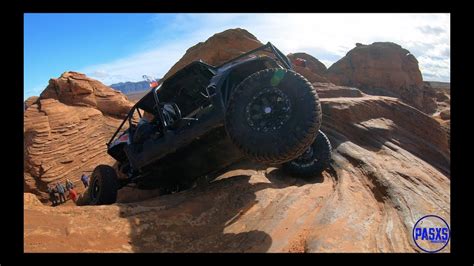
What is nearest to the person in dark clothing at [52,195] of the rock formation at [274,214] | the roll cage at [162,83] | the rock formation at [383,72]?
the roll cage at [162,83]

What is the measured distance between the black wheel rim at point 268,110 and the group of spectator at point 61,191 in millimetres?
8880

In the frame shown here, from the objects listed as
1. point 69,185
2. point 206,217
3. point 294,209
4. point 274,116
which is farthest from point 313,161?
point 69,185

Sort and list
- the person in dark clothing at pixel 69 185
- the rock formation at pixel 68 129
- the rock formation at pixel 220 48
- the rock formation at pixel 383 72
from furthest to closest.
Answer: the rock formation at pixel 383 72, the rock formation at pixel 220 48, the rock formation at pixel 68 129, the person in dark clothing at pixel 69 185

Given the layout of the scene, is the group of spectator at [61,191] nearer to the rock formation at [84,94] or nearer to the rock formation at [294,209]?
the rock formation at [294,209]

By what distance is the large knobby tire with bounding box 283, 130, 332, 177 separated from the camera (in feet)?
23.1

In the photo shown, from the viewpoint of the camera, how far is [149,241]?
470cm

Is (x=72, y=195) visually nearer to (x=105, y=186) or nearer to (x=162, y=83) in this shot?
(x=105, y=186)

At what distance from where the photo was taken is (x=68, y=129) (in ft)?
47.8

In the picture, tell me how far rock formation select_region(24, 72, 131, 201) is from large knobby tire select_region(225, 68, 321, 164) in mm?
10205

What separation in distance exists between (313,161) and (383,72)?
28.2 meters

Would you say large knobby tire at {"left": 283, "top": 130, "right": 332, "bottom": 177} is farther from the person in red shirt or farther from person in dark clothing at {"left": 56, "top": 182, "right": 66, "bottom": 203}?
person in dark clothing at {"left": 56, "top": 182, "right": 66, "bottom": 203}

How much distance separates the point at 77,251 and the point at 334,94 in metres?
11.6

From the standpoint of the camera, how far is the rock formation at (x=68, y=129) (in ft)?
43.2
